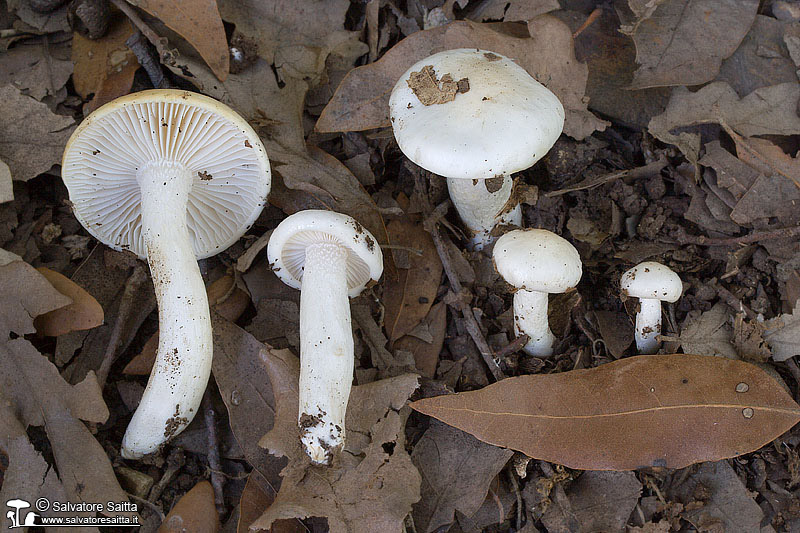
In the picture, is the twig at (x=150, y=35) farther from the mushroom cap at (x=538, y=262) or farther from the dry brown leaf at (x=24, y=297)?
the mushroom cap at (x=538, y=262)

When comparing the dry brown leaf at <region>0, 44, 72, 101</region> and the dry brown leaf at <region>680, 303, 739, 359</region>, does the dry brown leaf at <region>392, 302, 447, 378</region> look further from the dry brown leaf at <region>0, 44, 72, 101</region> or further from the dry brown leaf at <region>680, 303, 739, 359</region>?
the dry brown leaf at <region>0, 44, 72, 101</region>

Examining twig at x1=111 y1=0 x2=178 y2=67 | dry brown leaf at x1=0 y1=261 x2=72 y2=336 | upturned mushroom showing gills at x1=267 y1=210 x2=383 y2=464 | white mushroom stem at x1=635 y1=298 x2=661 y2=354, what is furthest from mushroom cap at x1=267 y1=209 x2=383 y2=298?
white mushroom stem at x1=635 y1=298 x2=661 y2=354

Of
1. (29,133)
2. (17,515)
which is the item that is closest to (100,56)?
(29,133)

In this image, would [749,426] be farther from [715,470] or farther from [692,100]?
[692,100]

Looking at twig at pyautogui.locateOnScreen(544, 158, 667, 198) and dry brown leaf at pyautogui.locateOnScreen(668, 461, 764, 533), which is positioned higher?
twig at pyautogui.locateOnScreen(544, 158, 667, 198)

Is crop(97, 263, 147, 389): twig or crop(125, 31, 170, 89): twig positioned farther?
crop(125, 31, 170, 89): twig

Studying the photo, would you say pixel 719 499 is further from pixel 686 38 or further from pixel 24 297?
pixel 24 297
